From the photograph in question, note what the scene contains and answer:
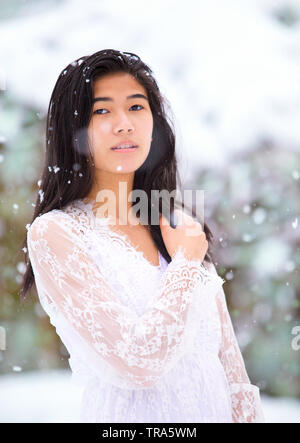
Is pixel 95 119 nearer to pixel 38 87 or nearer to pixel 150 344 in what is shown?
pixel 150 344

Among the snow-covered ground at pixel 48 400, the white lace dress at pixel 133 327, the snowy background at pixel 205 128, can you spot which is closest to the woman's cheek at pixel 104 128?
the white lace dress at pixel 133 327

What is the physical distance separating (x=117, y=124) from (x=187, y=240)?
264 mm

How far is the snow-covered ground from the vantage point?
4.64 feet

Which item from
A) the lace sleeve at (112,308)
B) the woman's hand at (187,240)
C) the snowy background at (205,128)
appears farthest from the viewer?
the snowy background at (205,128)

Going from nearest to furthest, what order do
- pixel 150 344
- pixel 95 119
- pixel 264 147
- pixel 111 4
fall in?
pixel 150 344 → pixel 95 119 → pixel 111 4 → pixel 264 147

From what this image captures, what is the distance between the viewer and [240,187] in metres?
1.79

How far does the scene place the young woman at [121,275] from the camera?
819 mm

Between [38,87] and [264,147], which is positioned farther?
[264,147]

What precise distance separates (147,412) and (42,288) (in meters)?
0.29

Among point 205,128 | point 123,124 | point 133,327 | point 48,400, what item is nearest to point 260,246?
point 205,128

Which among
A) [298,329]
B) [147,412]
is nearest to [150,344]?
[147,412]

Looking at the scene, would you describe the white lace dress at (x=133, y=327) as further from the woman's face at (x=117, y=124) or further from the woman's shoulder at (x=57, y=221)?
the woman's face at (x=117, y=124)

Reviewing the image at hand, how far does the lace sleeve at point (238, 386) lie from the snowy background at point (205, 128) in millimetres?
579

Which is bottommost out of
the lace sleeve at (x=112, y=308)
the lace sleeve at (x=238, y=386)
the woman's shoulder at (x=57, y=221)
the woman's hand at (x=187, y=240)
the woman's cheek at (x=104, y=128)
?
the lace sleeve at (x=238, y=386)
